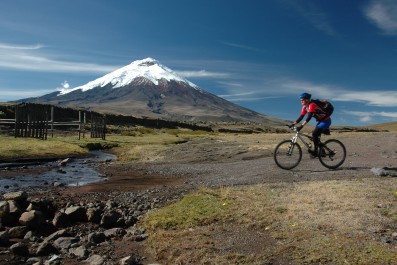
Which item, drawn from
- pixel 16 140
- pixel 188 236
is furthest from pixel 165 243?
pixel 16 140

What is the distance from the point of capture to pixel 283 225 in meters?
9.15

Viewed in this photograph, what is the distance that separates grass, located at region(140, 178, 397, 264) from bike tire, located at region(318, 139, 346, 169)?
490cm

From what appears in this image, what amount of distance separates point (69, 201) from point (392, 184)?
10811 mm

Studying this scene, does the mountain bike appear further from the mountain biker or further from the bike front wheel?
the mountain biker

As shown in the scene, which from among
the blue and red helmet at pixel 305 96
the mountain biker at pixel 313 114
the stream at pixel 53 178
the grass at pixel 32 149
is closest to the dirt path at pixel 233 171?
the stream at pixel 53 178

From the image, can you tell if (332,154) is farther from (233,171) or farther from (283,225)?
(283,225)

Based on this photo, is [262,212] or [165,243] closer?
[165,243]

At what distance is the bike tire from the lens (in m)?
17.6

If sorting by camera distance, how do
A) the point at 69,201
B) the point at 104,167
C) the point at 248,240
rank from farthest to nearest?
the point at 104,167, the point at 69,201, the point at 248,240

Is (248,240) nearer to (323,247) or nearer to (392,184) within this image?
(323,247)

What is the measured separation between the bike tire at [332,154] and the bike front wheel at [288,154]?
1.03 m

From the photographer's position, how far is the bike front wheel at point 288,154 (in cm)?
1750

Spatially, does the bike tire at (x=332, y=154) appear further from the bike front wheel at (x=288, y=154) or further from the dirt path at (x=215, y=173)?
the bike front wheel at (x=288, y=154)

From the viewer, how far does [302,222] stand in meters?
9.16
